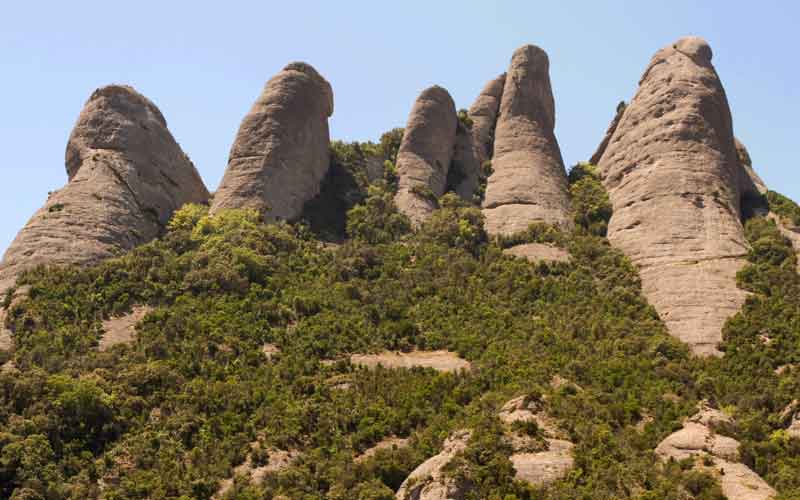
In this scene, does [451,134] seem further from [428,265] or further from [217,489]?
[217,489]

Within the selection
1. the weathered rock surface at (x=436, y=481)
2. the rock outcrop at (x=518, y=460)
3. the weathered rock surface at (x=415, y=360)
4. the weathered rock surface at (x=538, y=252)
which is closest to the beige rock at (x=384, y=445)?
the rock outcrop at (x=518, y=460)

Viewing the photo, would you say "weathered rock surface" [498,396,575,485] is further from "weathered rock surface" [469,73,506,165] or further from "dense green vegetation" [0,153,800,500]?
"weathered rock surface" [469,73,506,165]

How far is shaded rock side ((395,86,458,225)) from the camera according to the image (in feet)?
241

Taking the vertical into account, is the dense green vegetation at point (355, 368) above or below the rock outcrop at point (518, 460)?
above

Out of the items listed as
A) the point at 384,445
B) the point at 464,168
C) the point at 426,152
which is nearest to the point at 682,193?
the point at 464,168

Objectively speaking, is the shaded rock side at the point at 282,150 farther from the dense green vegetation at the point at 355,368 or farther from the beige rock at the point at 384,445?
the beige rock at the point at 384,445

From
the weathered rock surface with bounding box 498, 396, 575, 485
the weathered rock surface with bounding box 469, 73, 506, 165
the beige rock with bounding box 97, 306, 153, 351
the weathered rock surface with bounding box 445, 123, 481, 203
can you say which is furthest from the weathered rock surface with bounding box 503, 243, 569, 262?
the weathered rock surface with bounding box 498, 396, 575, 485

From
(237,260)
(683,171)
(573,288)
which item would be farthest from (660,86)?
(237,260)

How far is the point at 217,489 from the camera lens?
4191 cm

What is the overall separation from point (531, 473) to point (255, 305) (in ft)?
78.3

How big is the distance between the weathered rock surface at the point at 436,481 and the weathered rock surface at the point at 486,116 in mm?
41275

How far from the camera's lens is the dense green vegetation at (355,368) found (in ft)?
136

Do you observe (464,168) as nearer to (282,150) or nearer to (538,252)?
(282,150)

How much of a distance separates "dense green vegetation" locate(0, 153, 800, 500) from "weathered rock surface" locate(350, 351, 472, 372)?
2.27 feet
